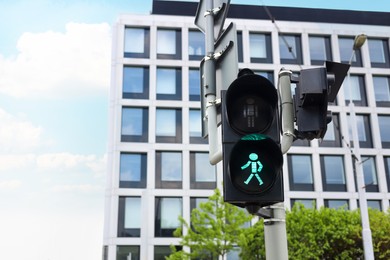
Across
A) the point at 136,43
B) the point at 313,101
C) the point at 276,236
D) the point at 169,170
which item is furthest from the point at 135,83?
the point at 276,236

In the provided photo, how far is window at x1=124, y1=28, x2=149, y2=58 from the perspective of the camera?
1526 inches

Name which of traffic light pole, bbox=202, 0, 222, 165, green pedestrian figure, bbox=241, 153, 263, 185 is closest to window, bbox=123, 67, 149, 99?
traffic light pole, bbox=202, 0, 222, 165

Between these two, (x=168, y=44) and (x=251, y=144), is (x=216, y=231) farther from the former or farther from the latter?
(x=251, y=144)

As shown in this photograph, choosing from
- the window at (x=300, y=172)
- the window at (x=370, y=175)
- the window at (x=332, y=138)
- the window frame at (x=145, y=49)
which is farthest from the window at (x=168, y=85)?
the window at (x=370, y=175)

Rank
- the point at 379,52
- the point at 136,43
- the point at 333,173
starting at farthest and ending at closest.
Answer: the point at 379,52
the point at 136,43
the point at 333,173

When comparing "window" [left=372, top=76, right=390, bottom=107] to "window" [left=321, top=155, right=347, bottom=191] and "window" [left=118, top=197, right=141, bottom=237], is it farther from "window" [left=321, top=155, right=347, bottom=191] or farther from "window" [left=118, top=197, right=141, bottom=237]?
"window" [left=118, top=197, right=141, bottom=237]

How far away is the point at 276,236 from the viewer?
326cm

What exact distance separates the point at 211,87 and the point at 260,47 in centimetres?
3726

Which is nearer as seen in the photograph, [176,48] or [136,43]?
[136,43]

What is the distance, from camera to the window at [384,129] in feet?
129

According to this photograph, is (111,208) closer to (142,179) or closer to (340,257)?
(142,179)

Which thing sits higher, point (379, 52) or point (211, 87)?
point (379, 52)

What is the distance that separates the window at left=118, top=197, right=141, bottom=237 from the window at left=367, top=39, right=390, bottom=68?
871 inches

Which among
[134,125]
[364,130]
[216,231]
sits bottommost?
[216,231]
